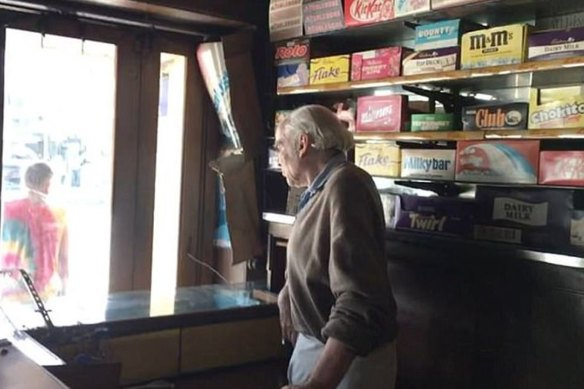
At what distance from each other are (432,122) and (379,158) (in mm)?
272

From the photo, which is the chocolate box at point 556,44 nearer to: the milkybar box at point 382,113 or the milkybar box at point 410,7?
the milkybar box at point 410,7

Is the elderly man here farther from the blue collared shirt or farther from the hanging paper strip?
the hanging paper strip

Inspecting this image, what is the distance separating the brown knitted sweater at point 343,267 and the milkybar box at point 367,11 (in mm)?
874

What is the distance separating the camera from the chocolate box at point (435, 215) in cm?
223

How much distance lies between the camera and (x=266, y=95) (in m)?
3.11

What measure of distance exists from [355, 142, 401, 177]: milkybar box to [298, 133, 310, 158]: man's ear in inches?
26.9

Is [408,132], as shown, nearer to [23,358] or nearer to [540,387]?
[540,387]

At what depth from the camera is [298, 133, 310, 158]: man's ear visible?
6.08 feet

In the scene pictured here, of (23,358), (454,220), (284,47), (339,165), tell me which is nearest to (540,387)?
(454,220)

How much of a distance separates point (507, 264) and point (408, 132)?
59cm

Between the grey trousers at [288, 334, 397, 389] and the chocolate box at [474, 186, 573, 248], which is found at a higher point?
the chocolate box at [474, 186, 573, 248]

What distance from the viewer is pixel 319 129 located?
72.3 inches

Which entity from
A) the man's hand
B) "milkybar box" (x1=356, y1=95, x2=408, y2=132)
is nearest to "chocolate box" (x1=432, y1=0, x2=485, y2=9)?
"milkybar box" (x1=356, y1=95, x2=408, y2=132)

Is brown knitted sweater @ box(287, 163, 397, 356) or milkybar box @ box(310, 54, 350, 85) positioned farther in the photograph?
milkybar box @ box(310, 54, 350, 85)
